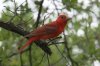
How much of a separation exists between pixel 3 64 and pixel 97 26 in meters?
3.57

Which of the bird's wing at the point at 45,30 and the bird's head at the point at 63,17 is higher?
the bird's wing at the point at 45,30

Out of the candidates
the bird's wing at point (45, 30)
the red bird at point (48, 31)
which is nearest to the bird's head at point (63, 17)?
the red bird at point (48, 31)

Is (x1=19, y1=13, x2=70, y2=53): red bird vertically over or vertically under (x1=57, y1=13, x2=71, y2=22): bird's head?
over

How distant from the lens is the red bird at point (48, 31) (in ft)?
14.0

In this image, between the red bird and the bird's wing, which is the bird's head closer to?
the red bird

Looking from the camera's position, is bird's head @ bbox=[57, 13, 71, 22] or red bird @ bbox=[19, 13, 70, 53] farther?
bird's head @ bbox=[57, 13, 71, 22]

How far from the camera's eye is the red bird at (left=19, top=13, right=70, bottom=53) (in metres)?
4.26

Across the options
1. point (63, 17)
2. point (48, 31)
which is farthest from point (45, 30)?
point (63, 17)

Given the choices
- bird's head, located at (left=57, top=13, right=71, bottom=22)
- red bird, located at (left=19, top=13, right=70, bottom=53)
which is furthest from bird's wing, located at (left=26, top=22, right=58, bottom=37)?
bird's head, located at (left=57, top=13, right=71, bottom=22)

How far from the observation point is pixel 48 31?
4.47 meters

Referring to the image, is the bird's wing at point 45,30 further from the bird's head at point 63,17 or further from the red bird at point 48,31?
the bird's head at point 63,17

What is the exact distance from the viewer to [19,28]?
13.8 feet

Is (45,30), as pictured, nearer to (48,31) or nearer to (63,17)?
(48,31)

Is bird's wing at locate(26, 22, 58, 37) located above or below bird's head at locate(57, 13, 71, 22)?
above
